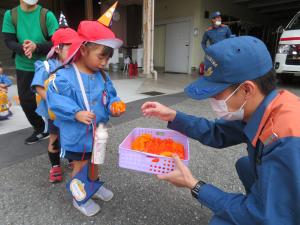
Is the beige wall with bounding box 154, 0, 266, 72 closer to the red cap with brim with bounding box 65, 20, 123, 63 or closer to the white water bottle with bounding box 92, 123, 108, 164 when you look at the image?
the red cap with brim with bounding box 65, 20, 123, 63

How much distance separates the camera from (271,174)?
3.44 feet

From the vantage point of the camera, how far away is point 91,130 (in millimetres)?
1960

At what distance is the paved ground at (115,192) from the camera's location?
78.7 inches

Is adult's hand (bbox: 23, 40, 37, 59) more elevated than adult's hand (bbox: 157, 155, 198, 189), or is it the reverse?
adult's hand (bbox: 23, 40, 37, 59)

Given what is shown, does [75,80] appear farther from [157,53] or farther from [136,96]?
[157,53]

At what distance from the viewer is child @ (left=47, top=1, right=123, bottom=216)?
182 cm

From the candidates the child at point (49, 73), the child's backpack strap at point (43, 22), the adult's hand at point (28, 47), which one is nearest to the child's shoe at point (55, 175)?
the child at point (49, 73)

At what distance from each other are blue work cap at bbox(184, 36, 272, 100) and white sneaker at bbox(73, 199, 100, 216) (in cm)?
130

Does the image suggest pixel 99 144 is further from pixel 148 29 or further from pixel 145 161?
pixel 148 29

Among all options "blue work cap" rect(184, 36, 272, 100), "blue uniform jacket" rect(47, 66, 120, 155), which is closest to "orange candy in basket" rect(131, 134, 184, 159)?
"blue uniform jacket" rect(47, 66, 120, 155)

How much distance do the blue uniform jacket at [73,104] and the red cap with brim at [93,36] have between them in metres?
0.18

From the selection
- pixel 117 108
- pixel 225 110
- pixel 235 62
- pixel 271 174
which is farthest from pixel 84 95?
pixel 271 174

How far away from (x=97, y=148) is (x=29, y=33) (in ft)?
5.86

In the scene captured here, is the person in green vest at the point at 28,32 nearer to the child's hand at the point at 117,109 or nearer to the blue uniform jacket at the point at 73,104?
the blue uniform jacket at the point at 73,104
